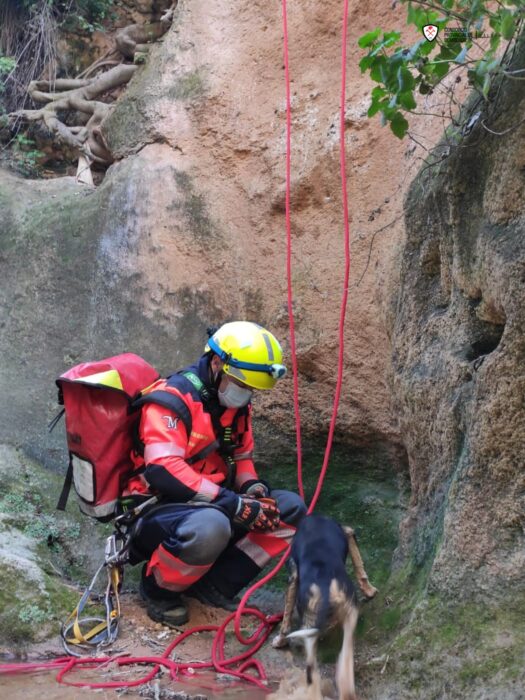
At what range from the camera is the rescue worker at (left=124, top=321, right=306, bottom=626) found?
3959mm

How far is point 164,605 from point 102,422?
1.00 metres

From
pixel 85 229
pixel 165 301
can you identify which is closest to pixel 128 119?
pixel 85 229

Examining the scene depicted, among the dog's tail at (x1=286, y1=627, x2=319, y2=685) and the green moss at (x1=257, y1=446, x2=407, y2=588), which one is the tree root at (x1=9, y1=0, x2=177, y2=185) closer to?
the green moss at (x1=257, y1=446, x2=407, y2=588)

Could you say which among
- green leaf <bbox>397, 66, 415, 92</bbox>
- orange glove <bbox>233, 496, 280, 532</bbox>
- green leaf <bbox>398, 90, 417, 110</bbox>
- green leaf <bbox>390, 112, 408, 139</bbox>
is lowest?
orange glove <bbox>233, 496, 280, 532</bbox>

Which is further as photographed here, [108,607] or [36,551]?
[36,551]

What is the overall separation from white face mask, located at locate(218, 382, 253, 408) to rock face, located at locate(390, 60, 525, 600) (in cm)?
78

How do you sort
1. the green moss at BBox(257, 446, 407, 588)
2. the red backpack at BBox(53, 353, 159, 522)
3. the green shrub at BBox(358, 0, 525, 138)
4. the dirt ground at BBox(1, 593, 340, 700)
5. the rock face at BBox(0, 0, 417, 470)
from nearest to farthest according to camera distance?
the green shrub at BBox(358, 0, 525, 138), the dirt ground at BBox(1, 593, 340, 700), the red backpack at BBox(53, 353, 159, 522), the green moss at BBox(257, 446, 407, 588), the rock face at BBox(0, 0, 417, 470)

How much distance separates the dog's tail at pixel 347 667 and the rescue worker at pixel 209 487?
3.14 feet

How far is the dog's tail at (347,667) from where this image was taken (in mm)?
3031

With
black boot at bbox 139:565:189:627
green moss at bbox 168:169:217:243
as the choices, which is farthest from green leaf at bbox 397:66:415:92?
black boot at bbox 139:565:189:627

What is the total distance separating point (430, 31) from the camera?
329 centimetres

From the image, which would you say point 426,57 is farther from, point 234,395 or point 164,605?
point 164,605

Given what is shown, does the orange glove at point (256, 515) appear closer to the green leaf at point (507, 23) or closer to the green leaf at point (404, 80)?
the green leaf at point (404, 80)

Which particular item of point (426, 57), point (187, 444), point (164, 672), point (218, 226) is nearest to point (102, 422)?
point (187, 444)
